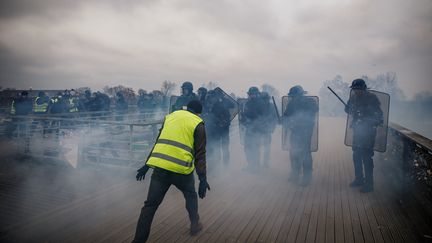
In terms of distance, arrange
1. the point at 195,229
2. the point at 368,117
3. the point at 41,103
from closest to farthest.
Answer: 1. the point at 195,229
2. the point at 368,117
3. the point at 41,103

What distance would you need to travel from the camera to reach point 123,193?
5.00 meters

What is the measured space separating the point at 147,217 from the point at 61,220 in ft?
6.11

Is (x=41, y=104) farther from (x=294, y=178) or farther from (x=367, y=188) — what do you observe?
(x=367, y=188)

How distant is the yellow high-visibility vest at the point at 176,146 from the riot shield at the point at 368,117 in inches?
147

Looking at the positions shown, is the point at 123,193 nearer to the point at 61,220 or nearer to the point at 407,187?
the point at 61,220

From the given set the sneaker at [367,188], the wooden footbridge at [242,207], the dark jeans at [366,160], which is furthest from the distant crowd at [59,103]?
the sneaker at [367,188]

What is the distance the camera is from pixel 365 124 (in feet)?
16.8

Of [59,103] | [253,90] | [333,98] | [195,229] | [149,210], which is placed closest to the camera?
[149,210]

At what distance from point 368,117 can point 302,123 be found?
1243 mm

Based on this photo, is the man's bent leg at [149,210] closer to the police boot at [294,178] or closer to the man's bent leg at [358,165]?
the police boot at [294,178]

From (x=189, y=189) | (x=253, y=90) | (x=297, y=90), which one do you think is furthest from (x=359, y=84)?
(x=189, y=189)

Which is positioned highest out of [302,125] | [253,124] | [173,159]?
[302,125]

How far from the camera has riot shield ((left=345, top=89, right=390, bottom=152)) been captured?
16.5 ft

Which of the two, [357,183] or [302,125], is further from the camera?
[302,125]
